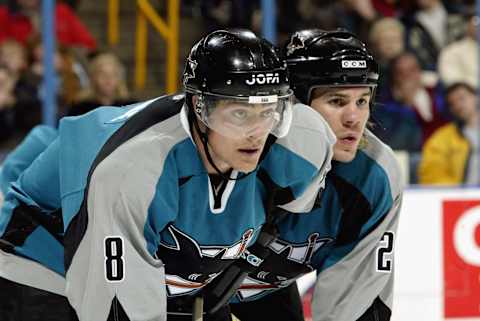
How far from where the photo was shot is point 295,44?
230cm

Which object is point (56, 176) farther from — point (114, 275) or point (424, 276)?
point (424, 276)

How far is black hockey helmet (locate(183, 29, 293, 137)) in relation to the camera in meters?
1.87

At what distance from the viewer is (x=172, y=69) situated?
14.3ft

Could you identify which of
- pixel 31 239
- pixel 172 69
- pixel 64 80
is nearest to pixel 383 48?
pixel 172 69

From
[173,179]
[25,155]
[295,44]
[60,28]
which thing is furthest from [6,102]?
[173,179]

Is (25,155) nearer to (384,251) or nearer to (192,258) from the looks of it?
(192,258)

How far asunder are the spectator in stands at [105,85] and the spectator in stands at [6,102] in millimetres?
228

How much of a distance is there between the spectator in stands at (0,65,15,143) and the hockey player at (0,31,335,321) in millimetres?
1860

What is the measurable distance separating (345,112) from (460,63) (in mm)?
2331

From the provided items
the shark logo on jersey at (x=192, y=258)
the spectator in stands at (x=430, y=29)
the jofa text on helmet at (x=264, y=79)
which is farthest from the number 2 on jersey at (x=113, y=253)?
the spectator in stands at (x=430, y=29)

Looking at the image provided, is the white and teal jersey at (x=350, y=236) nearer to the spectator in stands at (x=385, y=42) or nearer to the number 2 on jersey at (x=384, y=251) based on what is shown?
the number 2 on jersey at (x=384, y=251)

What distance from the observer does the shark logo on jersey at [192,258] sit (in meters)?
2.02

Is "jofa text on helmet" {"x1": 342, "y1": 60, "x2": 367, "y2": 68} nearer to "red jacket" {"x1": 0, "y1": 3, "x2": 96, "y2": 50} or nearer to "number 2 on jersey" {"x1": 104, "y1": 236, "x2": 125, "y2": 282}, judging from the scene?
"number 2 on jersey" {"x1": 104, "y1": 236, "x2": 125, "y2": 282}

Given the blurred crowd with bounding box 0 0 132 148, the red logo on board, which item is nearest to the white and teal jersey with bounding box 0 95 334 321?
the red logo on board
